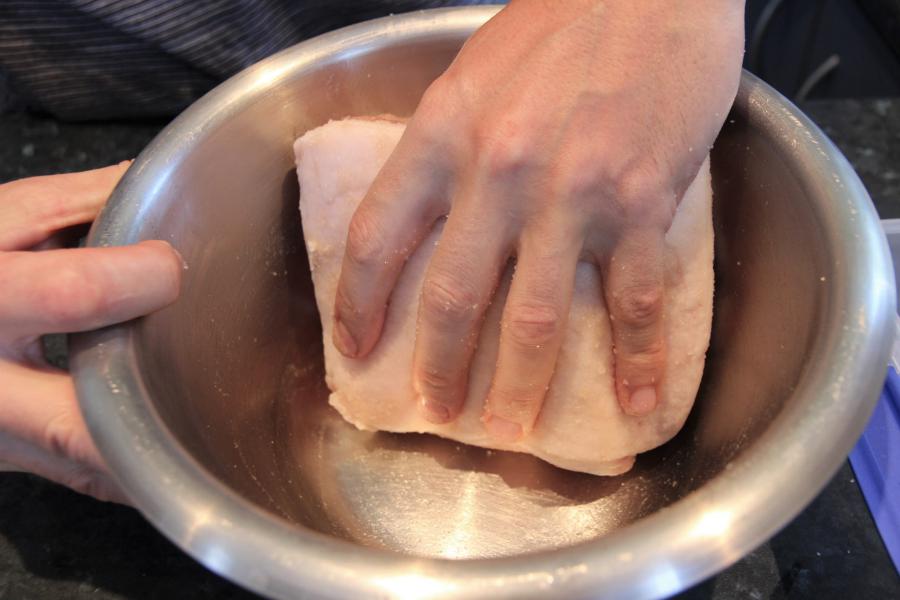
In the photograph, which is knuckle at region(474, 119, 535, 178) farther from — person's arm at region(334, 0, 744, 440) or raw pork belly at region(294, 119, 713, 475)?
raw pork belly at region(294, 119, 713, 475)

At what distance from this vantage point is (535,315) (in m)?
0.59

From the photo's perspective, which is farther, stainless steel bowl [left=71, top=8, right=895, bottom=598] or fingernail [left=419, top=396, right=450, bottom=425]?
fingernail [left=419, top=396, right=450, bottom=425]

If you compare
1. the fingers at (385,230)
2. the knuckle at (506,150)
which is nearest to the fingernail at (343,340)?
the fingers at (385,230)

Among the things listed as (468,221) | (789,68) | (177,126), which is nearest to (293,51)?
(177,126)

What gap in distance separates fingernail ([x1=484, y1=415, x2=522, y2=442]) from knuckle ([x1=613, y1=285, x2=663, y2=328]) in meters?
0.13

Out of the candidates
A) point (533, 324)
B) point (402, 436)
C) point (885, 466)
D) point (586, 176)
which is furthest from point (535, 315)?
point (885, 466)

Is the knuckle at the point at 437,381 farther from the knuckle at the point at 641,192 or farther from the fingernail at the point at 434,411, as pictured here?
the knuckle at the point at 641,192

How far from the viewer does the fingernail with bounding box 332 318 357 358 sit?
701 mm

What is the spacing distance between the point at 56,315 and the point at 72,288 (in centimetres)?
2

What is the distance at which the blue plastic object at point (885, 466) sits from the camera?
69cm

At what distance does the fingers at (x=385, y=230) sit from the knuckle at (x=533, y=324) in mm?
113

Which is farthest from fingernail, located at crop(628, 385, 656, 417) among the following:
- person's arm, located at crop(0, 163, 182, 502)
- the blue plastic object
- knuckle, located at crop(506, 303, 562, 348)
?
person's arm, located at crop(0, 163, 182, 502)

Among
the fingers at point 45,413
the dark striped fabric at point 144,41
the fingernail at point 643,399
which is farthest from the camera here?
the dark striped fabric at point 144,41

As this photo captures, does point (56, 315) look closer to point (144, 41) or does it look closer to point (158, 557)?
point (158, 557)
